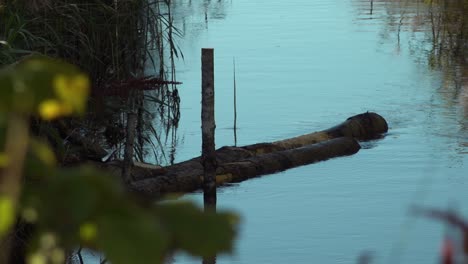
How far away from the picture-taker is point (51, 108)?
1040 mm

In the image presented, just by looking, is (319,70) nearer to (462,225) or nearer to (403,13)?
(403,13)

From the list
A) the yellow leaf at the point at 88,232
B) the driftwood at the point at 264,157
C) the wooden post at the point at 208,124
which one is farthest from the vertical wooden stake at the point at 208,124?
the yellow leaf at the point at 88,232

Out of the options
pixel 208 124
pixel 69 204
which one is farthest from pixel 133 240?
pixel 208 124

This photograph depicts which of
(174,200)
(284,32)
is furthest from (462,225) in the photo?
(284,32)

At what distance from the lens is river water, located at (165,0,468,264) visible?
Answer: 7.95 m

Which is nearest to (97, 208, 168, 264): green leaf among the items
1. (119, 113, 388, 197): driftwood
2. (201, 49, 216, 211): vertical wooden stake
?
(201, 49, 216, 211): vertical wooden stake

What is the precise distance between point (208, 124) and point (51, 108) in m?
6.19

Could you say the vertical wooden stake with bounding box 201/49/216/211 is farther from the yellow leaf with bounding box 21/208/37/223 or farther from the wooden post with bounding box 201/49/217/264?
the yellow leaf with bounding box 21/208/37/223

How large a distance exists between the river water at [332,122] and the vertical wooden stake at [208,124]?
0.49 m

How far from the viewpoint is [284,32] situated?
19.4 meters

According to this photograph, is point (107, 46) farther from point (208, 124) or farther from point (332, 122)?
point (208, 124)

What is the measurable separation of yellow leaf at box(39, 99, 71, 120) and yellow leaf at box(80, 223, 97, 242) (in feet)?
0.35

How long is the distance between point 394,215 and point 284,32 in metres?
11.1

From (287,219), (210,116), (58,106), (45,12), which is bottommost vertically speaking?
(287,219)
